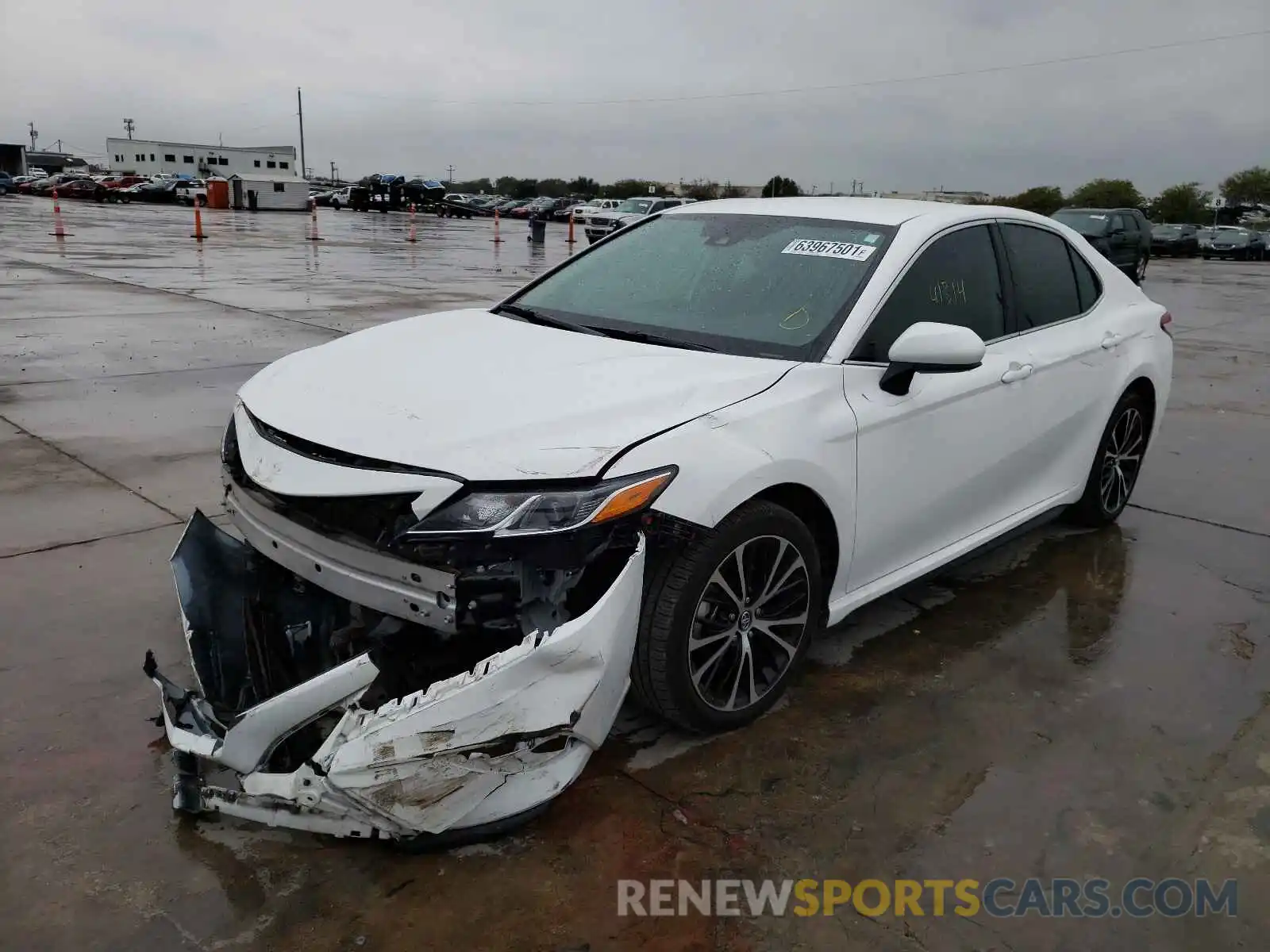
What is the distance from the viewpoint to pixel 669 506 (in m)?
2.65

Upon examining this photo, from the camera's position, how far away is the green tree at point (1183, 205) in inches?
3275

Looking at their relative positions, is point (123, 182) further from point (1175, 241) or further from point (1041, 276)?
point (1041, 276)

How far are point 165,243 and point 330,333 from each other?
51.7ft

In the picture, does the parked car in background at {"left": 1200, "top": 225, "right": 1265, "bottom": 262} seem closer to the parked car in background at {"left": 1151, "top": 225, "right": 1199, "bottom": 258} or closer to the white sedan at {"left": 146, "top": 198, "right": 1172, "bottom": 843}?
the parked car in background at {"left": 1151, "top": 225, "right": 1199, "bottom": 258}

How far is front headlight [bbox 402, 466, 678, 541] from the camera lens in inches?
96.6

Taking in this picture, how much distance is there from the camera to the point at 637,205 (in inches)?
1307

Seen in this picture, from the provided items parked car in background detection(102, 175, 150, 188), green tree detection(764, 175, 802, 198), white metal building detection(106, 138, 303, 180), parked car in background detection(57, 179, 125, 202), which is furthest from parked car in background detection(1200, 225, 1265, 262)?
white metal building detection(106, 138, 303, 180)

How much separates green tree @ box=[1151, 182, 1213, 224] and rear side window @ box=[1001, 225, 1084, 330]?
87.6 meters

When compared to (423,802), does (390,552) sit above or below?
above

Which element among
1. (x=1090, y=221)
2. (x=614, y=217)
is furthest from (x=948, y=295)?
(x=614, y=217)

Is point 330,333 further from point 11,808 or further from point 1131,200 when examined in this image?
point 1131,200

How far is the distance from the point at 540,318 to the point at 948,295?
1.55 m

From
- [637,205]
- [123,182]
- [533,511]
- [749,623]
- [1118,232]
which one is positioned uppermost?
[123,182]

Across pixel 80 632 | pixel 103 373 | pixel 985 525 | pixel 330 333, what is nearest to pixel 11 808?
pixel 80 632
